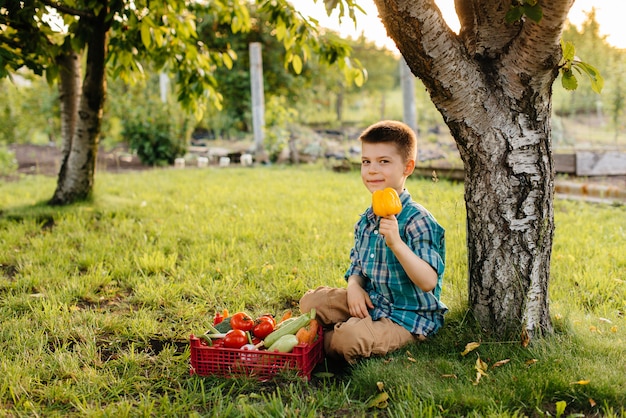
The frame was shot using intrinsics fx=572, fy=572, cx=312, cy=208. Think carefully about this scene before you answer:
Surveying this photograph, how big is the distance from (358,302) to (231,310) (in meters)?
1.03

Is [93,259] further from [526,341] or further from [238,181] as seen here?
[238,181]

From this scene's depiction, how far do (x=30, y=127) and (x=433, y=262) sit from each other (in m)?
18.4

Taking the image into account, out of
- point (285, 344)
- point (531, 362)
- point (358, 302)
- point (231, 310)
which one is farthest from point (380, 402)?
point (231, 310)

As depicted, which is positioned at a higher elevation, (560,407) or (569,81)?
(569,81)

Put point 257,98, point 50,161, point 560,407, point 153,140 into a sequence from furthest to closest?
point 50,161 → point 257,98 → point 153,140 → point 560,407

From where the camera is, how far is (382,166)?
9.04ft

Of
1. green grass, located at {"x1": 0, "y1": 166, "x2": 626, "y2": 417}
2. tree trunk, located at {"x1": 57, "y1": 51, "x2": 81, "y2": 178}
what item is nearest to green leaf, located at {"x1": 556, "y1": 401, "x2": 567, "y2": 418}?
green grass, located at {"x1": 0, "y1": 166, "x2": 626, "y2": 417}

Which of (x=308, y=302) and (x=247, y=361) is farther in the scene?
(x=308, y=302)

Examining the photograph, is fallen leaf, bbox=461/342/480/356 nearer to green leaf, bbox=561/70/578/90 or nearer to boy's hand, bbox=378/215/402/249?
boy's hand, bbox=378/215/402/249

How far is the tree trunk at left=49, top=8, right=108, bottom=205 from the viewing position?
6102 mm

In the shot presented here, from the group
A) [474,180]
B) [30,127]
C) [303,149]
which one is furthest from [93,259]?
[30,127]

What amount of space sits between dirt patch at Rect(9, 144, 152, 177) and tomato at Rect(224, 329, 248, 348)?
9.82 m

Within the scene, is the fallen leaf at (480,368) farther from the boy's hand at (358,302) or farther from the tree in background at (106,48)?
the tree in background at (106,48)

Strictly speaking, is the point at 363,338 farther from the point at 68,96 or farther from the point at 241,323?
the point at 68,96
